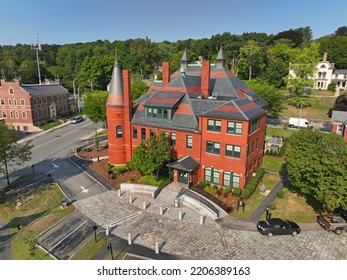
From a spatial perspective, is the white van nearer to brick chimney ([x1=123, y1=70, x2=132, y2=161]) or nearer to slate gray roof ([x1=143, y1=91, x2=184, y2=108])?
slate gray roof ([x1=143, y1=91, x2=184, y2=108])

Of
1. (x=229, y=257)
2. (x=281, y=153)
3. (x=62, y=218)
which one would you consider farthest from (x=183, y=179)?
(x=281, y=153)

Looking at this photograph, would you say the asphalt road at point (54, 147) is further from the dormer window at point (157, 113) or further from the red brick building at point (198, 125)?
the dormer window at point (157, 113)

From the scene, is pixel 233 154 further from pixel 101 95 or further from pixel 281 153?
pixel 101 95

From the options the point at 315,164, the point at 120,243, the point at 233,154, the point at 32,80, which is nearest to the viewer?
the point at 120,243

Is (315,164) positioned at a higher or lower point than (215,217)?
higher

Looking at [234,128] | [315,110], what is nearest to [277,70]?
[315,110]

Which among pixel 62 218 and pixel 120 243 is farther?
pixel 62 218

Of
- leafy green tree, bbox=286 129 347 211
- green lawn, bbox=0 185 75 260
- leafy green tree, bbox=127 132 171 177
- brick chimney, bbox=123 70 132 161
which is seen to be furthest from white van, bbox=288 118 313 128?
green lawn, bbox=0 185 75 260
